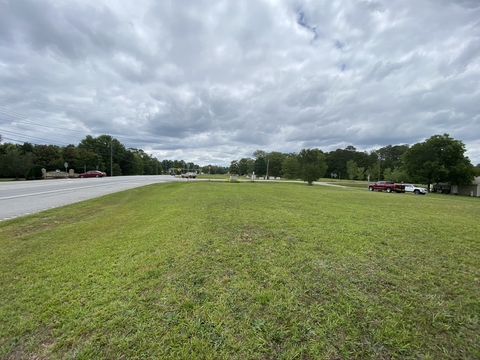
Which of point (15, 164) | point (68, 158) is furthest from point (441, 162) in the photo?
point (68, 158)

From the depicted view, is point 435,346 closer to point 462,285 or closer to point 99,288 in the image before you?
point 462,285

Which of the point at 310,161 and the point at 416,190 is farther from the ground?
the point at 310,161

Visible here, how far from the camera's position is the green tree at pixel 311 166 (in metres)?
43.0

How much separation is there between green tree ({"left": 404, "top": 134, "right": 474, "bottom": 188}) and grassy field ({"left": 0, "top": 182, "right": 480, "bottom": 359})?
43.8 meters

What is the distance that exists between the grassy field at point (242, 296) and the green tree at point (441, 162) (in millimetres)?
43807

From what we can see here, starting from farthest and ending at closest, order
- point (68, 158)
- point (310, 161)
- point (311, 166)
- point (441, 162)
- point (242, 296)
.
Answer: point (68, 158), point (310, 161), point (311, 166), point (441, 162), point (242, 296)

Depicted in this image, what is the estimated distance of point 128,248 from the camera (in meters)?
4.87

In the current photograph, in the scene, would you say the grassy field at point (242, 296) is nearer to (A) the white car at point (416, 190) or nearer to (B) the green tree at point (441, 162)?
(A) the white car at point (416, 190)

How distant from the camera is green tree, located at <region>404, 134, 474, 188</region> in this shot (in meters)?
38.8

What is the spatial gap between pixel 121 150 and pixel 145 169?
24191mm

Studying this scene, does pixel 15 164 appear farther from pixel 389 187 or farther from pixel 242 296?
pixel 389 187

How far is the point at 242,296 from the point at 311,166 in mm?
42085

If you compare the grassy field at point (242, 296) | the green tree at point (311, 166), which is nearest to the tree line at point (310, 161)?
the green tree at point (311, 166)

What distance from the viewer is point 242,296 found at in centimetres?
297
